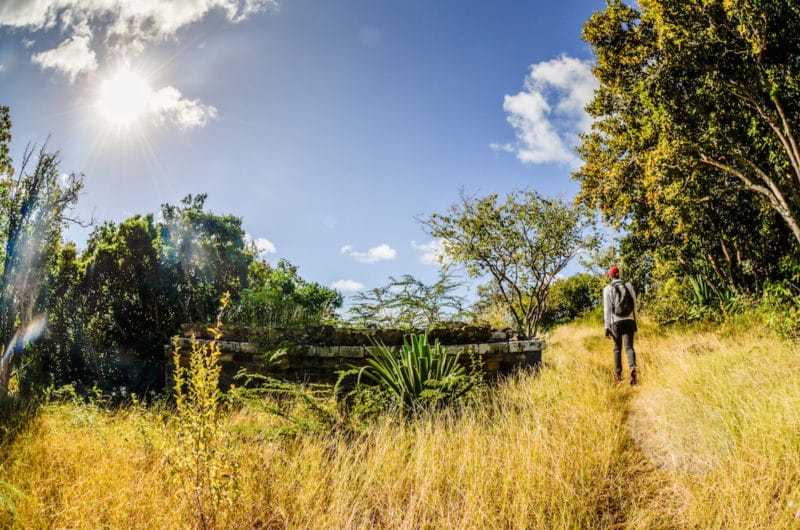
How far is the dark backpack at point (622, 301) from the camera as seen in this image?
659cm

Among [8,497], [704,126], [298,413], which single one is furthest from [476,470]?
[704,126]

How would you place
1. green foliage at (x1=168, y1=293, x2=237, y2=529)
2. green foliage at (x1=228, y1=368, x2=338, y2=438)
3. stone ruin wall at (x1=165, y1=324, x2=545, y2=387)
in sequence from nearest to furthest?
green foliage at (x1=168, y1=293, x2=237, y2=529)
green foliage at (x1=228, y1=368, x2=338, y2=438)
stone ruin wall at (x1=165, y1=324, x2=545, y2=387)

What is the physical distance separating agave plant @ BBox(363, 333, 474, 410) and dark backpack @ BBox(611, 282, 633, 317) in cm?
293

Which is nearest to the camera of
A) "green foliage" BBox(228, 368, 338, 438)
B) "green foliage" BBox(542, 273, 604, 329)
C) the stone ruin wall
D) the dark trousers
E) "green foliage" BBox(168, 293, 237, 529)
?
"green foliage" BBox(168, 293, 237, 529)

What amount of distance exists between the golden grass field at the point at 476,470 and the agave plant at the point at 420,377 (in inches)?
14.8

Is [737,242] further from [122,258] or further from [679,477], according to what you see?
[122,258]

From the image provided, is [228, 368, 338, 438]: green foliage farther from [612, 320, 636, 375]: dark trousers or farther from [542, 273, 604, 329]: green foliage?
[542, 273, 604, 329]: green foliage

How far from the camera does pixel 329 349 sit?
21.9 feet

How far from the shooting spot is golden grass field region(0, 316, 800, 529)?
2.59m

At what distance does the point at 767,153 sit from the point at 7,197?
1652 centimetres

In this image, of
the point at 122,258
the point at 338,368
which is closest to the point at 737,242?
the point at 338,368

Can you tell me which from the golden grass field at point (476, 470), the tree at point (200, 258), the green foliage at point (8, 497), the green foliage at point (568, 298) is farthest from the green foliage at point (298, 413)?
the green foliage at point (568, 298)

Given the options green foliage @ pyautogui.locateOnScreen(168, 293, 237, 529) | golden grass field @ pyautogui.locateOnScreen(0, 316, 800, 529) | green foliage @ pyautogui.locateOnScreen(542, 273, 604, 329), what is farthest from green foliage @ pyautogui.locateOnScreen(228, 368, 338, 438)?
green foliage @ pyautogui.locateOnScreen(542, 273, 604, 329)

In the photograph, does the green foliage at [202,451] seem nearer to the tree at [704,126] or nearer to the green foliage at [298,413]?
the green foliage at [298,413]
